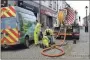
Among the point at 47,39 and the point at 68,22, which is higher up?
the point at 68,22

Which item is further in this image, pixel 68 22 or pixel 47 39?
pixel 68 22

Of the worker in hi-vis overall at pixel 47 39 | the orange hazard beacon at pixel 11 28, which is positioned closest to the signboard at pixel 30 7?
the worker in hi-vis overall at pixel 47 39

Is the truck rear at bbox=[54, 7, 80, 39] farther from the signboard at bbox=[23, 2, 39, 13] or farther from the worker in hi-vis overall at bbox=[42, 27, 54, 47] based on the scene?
the signboard at bbox=[23, 2, 39, 13]

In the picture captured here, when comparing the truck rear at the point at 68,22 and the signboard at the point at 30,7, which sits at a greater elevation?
the signboard at the point at 30,7

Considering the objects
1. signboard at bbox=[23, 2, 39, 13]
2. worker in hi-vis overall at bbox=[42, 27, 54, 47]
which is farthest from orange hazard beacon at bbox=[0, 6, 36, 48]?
signboard at bbox=[23, 2, 39, 13]

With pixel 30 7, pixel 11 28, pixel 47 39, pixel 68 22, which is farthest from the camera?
pixel 30 7

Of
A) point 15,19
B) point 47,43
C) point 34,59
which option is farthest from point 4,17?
point 34,59

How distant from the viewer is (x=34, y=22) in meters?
19.2

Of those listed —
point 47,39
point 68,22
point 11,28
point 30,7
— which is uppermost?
point 30,7

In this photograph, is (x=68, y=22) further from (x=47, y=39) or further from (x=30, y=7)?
(x=30, y=7)

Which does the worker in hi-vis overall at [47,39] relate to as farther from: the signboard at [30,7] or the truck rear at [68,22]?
the signboard at [30,7]

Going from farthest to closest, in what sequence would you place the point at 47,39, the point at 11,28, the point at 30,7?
the point at 30,7, the point at 47,39, the point at 11,28

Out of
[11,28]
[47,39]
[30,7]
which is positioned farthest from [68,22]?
[30,7]

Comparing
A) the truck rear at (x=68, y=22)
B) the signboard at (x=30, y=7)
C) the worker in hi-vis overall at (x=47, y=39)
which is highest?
the signboard at (x=30, y=7)
